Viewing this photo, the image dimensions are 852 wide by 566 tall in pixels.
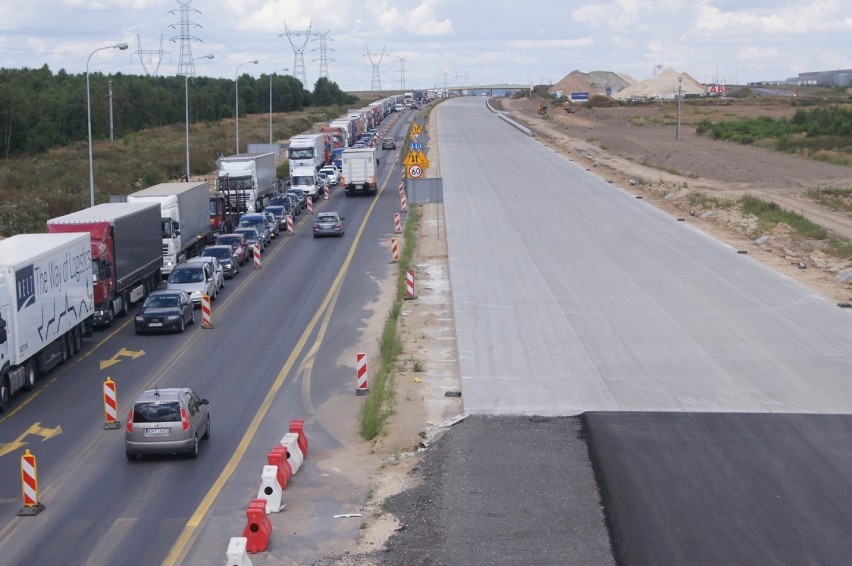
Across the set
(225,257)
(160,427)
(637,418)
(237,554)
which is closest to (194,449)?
(160,427)

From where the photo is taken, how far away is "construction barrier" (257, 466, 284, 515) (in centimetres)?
1694

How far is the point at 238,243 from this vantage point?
148ft

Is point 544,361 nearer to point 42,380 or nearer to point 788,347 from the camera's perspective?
point 788,347

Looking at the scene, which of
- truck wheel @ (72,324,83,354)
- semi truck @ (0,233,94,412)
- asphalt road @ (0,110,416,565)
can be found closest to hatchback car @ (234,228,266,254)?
asphalt road @ (0,110,416,565)

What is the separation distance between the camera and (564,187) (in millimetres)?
66500

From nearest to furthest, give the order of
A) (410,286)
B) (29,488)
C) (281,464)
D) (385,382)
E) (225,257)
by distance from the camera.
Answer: (29,488) < (281,464) < (385,382) < (410,286) < (225,257)

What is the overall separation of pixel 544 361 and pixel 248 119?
132326 millimetres

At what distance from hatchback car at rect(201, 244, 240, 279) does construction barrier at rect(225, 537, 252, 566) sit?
27.8 metres

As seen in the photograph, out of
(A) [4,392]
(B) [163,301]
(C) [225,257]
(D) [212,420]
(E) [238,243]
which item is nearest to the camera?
(D) [212,420]

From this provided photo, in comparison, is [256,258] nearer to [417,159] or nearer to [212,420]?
[417,159]

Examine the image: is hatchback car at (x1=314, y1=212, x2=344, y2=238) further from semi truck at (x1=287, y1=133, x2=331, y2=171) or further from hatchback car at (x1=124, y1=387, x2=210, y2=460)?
hatchback car at (x1=124, y1=387, x2=210, y2=460)

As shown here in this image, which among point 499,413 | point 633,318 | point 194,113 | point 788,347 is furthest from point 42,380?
point 194,113

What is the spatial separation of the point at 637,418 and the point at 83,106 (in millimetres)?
90748

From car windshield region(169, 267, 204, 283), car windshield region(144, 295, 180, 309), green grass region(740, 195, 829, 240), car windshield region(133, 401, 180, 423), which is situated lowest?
car windshield region(133, 401, 180, 423)
